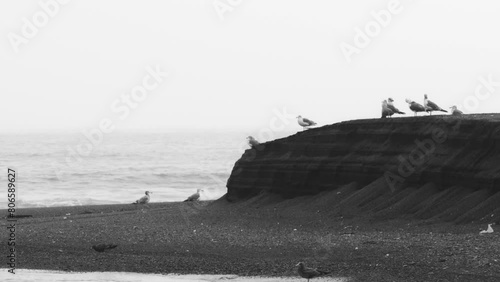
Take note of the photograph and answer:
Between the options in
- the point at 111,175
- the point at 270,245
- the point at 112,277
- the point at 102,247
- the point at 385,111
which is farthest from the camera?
the point at 111,175

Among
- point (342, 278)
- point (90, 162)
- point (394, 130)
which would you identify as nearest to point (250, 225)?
point (394, 130)

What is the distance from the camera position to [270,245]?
21.2m

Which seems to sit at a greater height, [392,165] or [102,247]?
[392,165]

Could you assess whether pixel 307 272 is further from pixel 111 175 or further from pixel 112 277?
pixel 111 175

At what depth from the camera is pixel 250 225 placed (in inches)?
1012

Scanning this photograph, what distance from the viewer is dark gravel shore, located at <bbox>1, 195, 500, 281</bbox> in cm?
1767

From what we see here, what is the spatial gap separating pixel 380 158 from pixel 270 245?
6574mm

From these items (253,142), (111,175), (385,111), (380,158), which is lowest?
(111,175)

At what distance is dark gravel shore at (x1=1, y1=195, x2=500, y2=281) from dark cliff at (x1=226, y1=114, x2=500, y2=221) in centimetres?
86

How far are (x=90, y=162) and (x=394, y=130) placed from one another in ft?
190

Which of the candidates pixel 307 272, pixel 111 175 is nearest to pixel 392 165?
pixel 307 272

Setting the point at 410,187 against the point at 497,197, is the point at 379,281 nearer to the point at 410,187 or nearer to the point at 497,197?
the point at 497,197

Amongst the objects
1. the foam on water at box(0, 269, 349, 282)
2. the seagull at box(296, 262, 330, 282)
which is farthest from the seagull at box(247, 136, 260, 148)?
the seagull at box(296, 262, 330, 282)

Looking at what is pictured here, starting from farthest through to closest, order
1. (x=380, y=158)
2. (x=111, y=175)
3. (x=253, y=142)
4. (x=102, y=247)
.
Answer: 1. (x=111, y=175)
2. (x=253, y=142)
3. (x=380, y=158)
4. (x=102, y=247)
